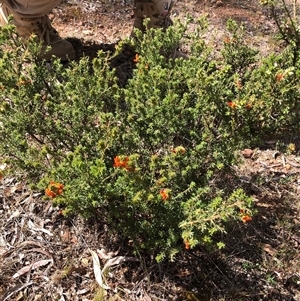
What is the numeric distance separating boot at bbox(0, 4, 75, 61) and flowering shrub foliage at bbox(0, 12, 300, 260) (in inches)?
31.8

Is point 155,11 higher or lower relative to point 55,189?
higher

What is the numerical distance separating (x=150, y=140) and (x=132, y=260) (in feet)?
1.95

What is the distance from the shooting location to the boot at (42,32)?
2.79 meters

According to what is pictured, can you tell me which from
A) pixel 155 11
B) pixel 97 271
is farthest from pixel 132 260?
pixel 155 11

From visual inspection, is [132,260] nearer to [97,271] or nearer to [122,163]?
[97,271]

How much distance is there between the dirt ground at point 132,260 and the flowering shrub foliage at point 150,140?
20 cm

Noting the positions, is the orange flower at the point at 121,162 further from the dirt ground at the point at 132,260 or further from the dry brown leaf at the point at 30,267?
the dry brown leaf at the point at 30,267

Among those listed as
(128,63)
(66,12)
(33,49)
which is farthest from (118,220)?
(66,12)

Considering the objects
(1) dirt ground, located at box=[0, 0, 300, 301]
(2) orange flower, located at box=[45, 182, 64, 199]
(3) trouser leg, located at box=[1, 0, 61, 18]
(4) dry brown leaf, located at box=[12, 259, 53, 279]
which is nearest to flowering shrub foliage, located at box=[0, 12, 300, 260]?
(2) orange flower, located at box=[45, 182, 64, 199]

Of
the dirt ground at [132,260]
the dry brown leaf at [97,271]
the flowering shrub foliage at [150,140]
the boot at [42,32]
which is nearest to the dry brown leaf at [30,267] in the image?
the dirt ground at [132,260]

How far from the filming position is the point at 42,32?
9.59 feet

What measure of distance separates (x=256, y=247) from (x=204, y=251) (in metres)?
0.32

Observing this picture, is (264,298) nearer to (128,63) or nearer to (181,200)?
(181,200)

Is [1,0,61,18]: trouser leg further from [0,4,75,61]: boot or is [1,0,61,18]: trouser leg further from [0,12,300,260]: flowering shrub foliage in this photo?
[0,12,300,260]: flowering shrub foliage
